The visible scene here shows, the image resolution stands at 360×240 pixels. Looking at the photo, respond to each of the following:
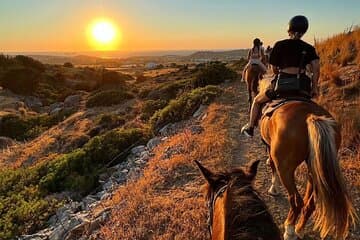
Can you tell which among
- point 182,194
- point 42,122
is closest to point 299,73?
point 182,194

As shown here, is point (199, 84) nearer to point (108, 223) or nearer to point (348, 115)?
point (348, 115)

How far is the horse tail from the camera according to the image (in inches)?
164

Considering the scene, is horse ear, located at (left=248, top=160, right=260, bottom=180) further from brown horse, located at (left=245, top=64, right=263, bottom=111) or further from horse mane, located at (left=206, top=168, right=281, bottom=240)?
brown horse, located at (left=245, top=64, right=263, bottom=111)

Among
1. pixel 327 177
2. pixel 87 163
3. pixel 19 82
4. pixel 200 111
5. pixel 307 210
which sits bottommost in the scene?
pixel 19 82

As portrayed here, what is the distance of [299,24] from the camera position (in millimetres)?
5457

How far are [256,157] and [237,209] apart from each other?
20.5ft

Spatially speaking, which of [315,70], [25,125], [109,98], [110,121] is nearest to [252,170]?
[315,70]

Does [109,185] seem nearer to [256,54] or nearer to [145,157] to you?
[145,157]

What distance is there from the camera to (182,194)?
293 inches

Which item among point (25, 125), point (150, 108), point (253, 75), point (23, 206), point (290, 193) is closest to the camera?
point (290, 193)

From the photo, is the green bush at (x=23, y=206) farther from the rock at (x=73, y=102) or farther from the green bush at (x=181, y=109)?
the rock at (x=73, y=102)

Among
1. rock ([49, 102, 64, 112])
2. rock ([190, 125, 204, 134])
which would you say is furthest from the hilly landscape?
rock ([49, 102, 64, 112])

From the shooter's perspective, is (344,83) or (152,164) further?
(344,83)

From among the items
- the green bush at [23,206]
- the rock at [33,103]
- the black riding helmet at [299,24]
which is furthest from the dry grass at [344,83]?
the rock at [33,103]
